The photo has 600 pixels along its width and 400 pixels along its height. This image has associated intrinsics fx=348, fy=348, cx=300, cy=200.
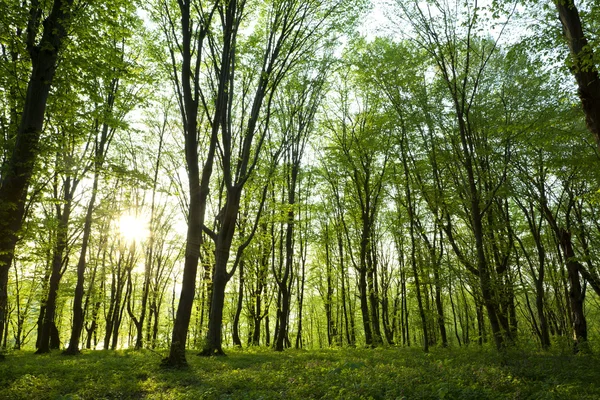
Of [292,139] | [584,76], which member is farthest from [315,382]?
[292,139]

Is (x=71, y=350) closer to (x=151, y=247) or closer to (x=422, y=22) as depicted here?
(x=151, y=247)

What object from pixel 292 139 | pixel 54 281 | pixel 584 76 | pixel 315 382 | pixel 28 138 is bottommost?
pixel 315 382

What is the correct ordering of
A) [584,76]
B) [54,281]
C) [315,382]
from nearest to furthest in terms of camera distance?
[584,76] → [315,382] → [54,281]

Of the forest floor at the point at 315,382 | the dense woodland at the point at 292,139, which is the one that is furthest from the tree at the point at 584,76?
the forest floor at the point at 315,382

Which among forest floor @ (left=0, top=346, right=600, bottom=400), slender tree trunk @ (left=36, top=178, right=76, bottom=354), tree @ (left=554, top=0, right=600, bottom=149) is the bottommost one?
forest floor @ (left=0, top=346, right=600, bottom=400)

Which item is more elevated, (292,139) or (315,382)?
(292,139)

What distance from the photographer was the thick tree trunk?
7461mm

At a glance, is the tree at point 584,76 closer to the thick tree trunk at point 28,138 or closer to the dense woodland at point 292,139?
the dense woodland at point 292,139

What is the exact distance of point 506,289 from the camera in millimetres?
11312

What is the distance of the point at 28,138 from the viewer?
25.5 feet

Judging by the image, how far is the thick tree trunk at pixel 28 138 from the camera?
746 centimetres

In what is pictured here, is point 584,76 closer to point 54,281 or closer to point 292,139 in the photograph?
point 292,139

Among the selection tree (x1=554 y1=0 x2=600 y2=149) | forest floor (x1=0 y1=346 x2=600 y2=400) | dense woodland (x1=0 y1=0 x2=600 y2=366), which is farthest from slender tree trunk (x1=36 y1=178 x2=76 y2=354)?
tree (x1=554 y1=0 x2=600 y2=149)

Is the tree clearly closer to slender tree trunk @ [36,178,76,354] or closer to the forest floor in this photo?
the forest floor
